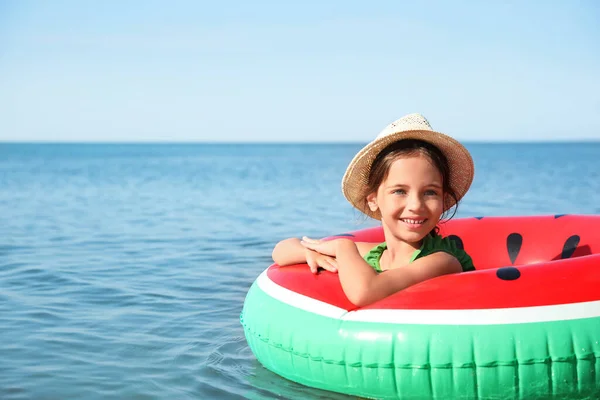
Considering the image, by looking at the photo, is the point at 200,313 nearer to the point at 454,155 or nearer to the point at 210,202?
the point at 454,155

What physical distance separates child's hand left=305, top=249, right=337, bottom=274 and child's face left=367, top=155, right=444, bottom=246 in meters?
0.36

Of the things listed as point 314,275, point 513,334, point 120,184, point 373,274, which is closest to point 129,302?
point 314,275

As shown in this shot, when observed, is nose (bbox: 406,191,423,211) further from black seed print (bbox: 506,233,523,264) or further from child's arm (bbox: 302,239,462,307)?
black seed print (bbox: 506,233,523,264)

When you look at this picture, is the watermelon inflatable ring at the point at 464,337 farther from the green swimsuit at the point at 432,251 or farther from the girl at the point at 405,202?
the green swimsuit at the point at 432,251

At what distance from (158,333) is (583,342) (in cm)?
268

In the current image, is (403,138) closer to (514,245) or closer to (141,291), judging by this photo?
(514,245)

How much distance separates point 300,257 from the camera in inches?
149

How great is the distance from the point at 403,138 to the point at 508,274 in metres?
0.73

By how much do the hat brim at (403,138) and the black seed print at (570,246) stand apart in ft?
3.98

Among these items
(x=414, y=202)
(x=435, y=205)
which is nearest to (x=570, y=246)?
(x=435, y=205)

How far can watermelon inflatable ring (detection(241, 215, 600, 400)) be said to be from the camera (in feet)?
9.91

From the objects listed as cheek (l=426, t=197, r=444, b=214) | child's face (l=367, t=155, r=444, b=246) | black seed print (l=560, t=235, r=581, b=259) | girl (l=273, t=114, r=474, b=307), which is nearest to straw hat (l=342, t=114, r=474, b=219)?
girl (l=273, t=114, r=474, b=307)

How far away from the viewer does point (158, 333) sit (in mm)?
4836

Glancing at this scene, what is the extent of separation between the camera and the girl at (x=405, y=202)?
10.7 feet
